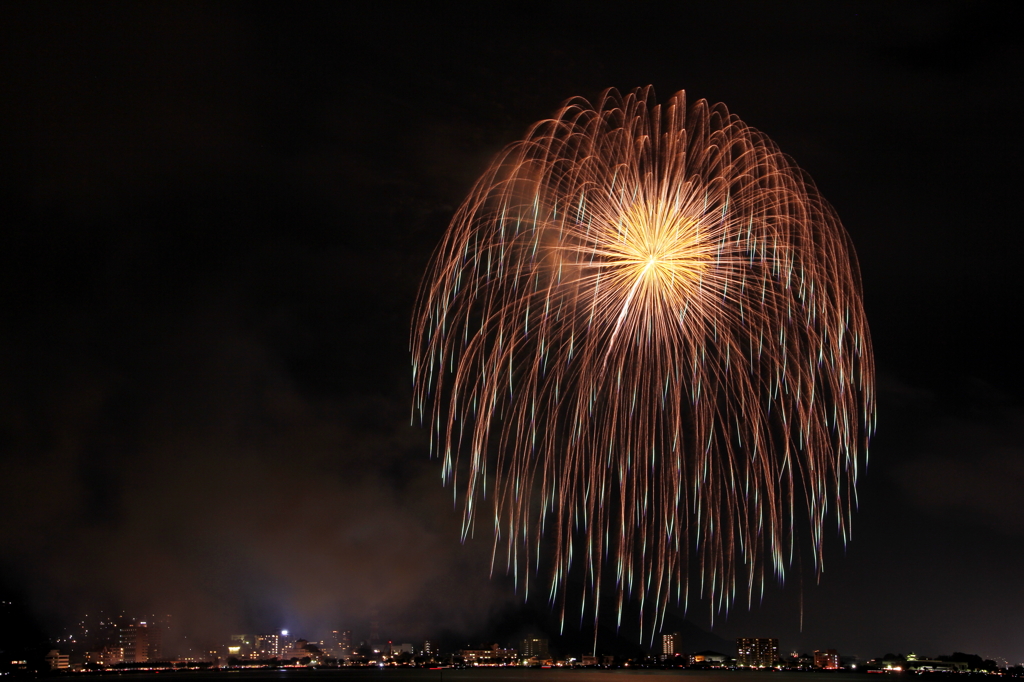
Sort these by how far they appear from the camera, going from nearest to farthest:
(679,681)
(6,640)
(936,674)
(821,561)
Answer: (821,561) → (679,681) → (6,640) → (936,674)

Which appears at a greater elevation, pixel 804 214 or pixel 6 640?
pixel 804 214

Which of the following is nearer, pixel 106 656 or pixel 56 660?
pixel 56 660

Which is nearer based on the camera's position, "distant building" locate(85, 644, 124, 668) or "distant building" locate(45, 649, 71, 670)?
"distant building" locate(45, 649, 71, 670)

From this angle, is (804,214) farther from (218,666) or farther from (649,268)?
(218,666)

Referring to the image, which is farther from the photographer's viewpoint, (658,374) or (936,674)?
(936,674)

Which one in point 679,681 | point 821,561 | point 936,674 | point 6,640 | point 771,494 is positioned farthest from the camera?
point 936,674

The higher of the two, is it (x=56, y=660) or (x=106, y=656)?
(x=56, y=660)

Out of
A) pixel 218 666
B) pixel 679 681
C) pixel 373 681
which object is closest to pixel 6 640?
pixel 218 666

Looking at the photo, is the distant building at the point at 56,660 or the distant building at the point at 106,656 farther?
the distant building at the point at 106,656

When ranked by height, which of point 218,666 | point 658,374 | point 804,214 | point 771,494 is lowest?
point 218,666
